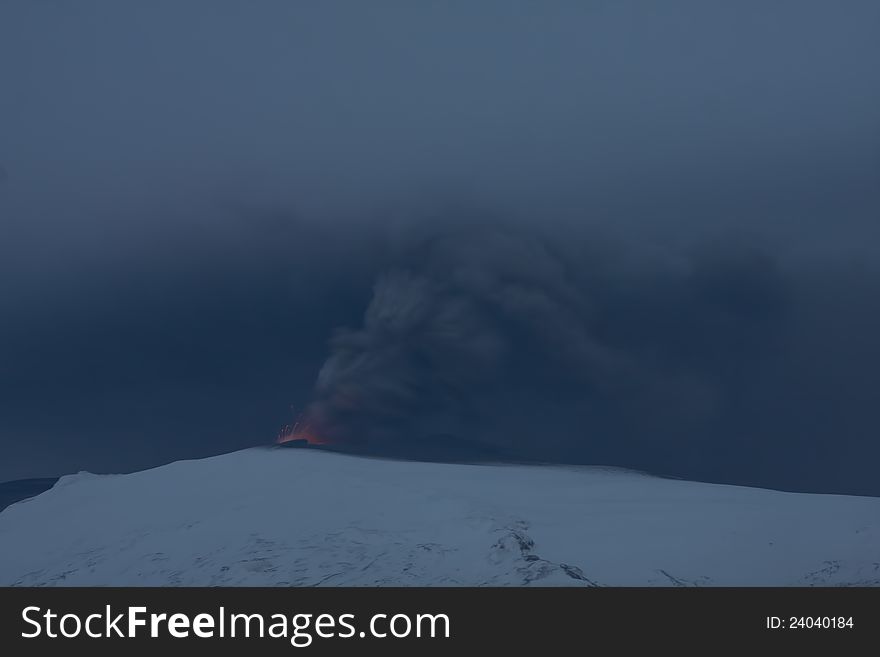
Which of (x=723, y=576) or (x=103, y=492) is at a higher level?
(x=103, y=492)

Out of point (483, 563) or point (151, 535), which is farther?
point (151, 535)

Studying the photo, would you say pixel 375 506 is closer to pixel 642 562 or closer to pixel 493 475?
pixel 493 475

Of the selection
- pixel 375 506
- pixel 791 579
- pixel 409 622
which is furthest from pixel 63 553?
pixel 791 579

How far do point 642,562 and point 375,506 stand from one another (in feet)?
85.4

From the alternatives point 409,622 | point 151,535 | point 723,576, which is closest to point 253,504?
point 151,535

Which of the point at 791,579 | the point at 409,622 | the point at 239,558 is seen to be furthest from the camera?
the point at 239,558

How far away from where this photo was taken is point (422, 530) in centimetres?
8150

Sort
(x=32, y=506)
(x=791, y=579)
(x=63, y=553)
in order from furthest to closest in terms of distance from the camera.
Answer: (x=32, y=506) < (x=63, y=553) < (x=791, y=579)

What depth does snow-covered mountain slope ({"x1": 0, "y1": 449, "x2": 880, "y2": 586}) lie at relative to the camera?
2876 inches

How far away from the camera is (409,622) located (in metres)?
40.8

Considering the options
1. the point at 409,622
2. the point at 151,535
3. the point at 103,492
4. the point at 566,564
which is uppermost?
the point at 103,492

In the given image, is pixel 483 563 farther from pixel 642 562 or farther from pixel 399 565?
A: pixel 642 562

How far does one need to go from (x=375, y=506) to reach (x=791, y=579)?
36184 millimetres

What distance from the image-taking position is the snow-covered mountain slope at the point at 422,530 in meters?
73.1
